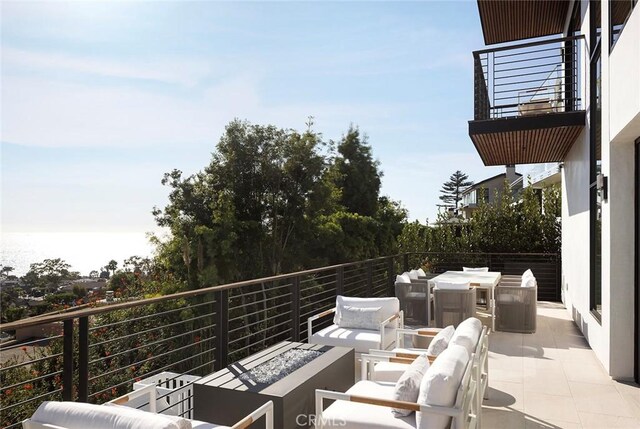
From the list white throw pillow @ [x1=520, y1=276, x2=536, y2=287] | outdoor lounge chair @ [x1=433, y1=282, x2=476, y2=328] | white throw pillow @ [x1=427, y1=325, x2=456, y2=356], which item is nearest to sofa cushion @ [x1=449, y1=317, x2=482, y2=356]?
white throw pillow @ [x1=427, y1=325, x2=456, y2=356]

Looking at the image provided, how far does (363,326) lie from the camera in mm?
5371

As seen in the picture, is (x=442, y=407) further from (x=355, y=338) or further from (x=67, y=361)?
(x=355, y=338)

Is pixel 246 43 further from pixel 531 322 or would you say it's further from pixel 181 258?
pixel 531 322

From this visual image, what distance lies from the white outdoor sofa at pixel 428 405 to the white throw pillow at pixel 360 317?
2202 millimetres

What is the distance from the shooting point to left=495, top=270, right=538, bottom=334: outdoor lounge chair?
719 cm

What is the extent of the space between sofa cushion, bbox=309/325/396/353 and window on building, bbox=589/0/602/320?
2938 mm

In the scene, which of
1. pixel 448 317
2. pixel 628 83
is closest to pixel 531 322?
pixel 448 317

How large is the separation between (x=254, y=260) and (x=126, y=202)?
18.5 feet

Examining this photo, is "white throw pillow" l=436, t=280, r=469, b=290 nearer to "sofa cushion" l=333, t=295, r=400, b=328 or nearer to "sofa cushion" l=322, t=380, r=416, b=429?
"sofa cushion" l=333, t=295, r=400, b=328

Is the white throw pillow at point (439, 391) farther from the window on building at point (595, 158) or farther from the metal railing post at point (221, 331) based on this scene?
the window on building at point (595, 158)

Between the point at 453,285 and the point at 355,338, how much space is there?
8.80ft

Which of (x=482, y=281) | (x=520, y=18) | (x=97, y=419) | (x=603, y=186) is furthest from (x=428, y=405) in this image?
(x=520, y=18)

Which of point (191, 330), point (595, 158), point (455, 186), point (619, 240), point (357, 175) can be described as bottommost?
point (191, 330)

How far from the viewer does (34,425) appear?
6.41 feet
